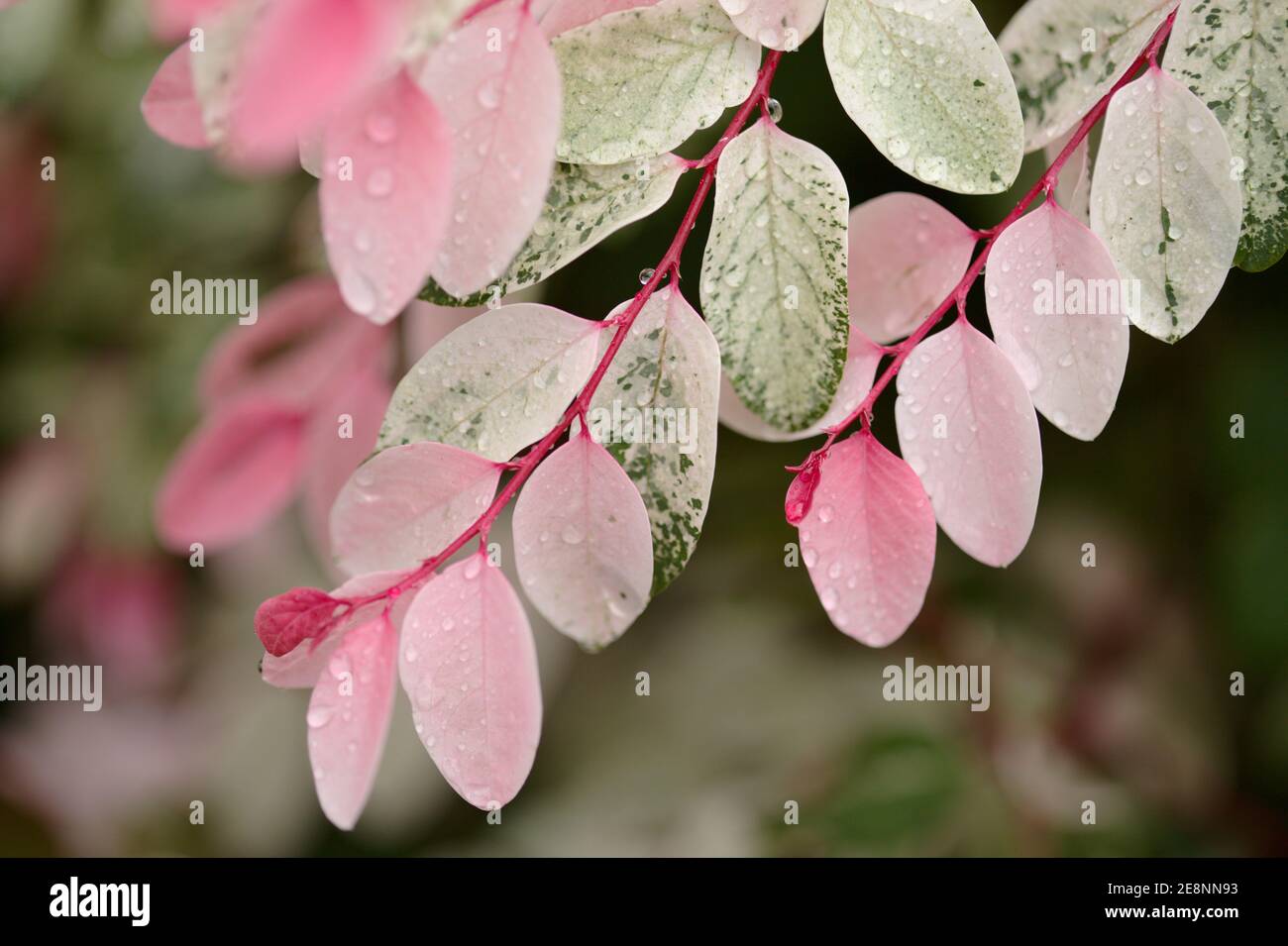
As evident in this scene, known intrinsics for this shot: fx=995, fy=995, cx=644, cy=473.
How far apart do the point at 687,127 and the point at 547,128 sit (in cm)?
5

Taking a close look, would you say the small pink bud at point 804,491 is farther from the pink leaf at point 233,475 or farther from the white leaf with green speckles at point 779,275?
the pink leaf at point 233,475

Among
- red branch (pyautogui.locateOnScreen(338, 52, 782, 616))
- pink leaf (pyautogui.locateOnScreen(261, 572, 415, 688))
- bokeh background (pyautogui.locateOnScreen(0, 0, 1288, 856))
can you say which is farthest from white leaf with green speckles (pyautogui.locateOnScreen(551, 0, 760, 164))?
bokeh background (pyautogui.locateOnScreen(0, 0, 1288, 856))

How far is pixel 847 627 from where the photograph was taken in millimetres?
231

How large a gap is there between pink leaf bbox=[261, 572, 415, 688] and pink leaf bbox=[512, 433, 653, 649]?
0.11ft

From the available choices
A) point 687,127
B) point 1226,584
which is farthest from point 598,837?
point 687,127

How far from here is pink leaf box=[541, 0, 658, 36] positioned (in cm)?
23

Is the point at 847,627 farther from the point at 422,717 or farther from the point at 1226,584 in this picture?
the point at 1226,584

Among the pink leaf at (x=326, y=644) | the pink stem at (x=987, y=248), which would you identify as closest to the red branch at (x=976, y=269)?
the pink stem at (x=987, y=248)

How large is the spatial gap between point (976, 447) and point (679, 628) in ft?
1.50

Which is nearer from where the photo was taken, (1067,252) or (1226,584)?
(1067,252)

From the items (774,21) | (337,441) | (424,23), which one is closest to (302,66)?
(424,23)

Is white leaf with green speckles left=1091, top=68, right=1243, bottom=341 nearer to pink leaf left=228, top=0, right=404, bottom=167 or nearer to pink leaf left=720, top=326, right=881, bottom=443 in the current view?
pink leaf left=720, top=326, right=881, bottom=443

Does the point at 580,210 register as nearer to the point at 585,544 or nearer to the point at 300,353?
the point at 585,544

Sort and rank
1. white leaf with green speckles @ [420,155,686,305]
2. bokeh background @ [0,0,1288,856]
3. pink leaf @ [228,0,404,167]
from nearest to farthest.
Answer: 1. pink leaf @ [228,0,404,167]
2. white leaf with green speckles @ [420,155,686,305]
3. bokeh background @ [0,0,1288,856]
